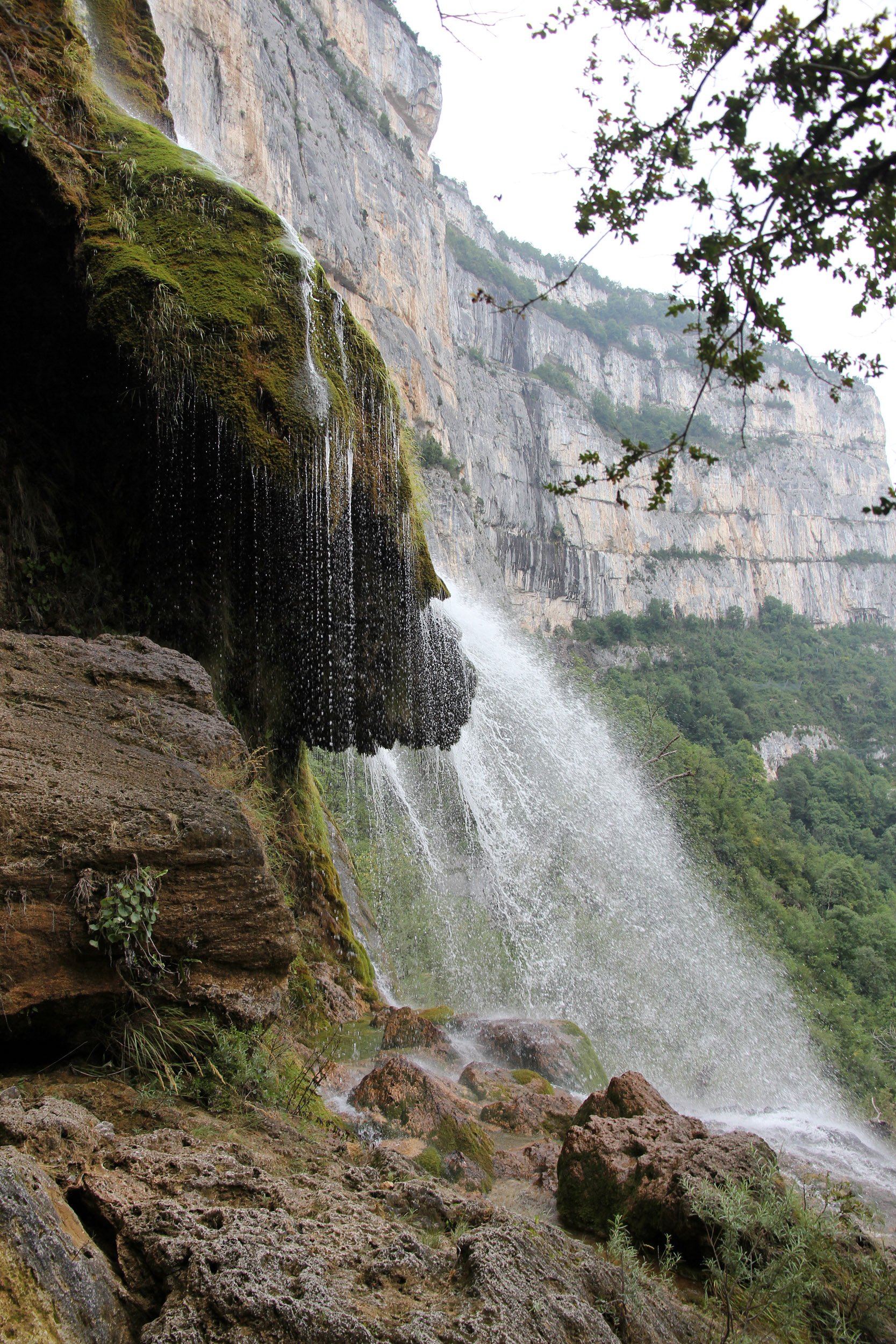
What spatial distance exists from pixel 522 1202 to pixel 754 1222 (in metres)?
1.58

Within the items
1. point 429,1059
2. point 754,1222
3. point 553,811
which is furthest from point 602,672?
point 754,1222

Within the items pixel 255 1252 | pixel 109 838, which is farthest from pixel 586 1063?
pixel 255 1252

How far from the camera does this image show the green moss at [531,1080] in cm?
703

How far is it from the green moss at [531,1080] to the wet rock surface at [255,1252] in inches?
181

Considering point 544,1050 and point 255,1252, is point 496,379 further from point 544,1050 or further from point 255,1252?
point 255,1252

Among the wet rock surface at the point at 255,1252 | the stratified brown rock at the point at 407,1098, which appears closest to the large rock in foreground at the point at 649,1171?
the stratified brown rock at the point at 407,1098

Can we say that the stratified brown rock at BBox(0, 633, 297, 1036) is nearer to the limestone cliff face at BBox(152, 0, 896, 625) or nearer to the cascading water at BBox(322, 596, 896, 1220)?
the cascading water at BBox(322, 596, 896, 1220)

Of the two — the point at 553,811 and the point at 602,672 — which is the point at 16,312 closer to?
the point at 553,811

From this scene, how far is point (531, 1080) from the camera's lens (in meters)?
7.29

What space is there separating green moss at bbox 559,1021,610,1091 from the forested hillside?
389 inches

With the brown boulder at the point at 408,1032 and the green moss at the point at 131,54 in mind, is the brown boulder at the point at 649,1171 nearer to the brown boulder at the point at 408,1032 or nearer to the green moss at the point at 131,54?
the brown boulder at the point at 408,1032

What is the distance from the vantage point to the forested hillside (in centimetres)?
2030

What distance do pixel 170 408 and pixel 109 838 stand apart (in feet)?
11.4

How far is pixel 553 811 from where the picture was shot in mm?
18188
